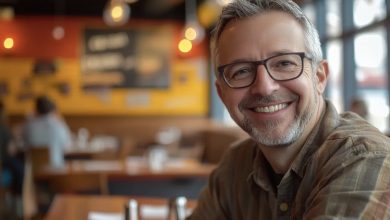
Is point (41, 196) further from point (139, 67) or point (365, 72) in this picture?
point (139, 67)

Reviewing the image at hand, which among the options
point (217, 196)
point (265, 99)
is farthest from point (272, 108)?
point (217, 196)

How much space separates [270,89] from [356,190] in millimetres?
316

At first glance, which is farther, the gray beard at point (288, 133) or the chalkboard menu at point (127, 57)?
the chalkboard menu at point (127, 57)

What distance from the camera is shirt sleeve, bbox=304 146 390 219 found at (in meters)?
1.00

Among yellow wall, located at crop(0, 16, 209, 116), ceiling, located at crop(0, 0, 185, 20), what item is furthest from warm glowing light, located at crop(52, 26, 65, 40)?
yellow wall, located at crop(0, 16, 209, 116)

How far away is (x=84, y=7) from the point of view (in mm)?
11148

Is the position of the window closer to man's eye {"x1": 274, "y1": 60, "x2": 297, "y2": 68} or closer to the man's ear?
the man's ear

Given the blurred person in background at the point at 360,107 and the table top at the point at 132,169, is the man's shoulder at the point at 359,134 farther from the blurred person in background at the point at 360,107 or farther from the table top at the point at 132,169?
the blurred person in background at the point at 360,107

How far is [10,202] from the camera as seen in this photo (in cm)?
684

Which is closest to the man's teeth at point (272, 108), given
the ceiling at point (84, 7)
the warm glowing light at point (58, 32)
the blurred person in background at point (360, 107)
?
the blurred person in background at point (360, 107)

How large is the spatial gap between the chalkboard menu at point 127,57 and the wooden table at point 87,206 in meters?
8.44

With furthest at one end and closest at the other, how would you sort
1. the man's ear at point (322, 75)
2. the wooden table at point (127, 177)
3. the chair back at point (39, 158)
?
1. the chair back at point (39, 158)
2. the wooden table at point (127, 177)
3. the man's ear at point (322, 75)

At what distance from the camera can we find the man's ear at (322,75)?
133 centimetres

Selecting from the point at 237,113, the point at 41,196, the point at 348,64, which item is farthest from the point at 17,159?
the point at 237,113
